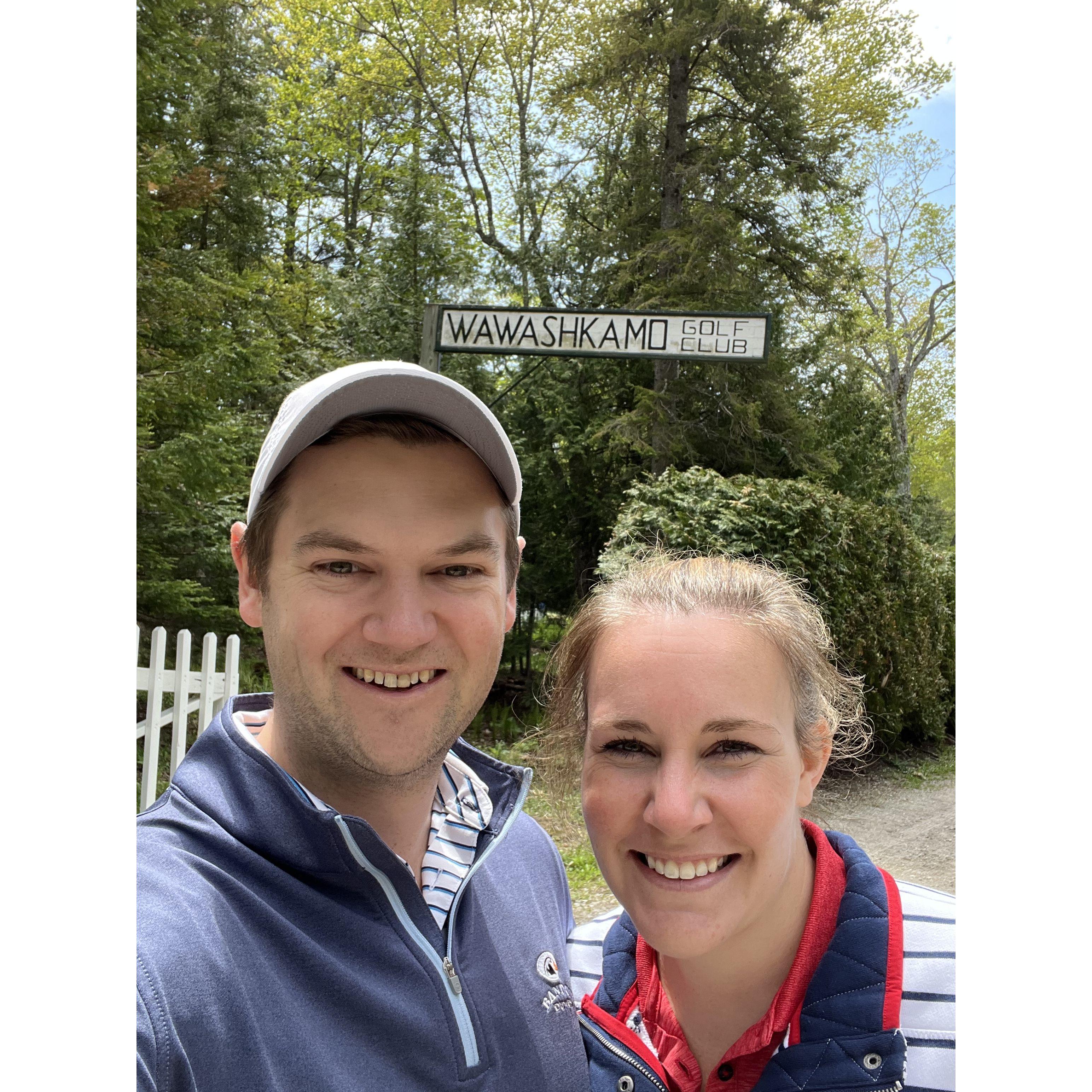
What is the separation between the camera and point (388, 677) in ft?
1.79

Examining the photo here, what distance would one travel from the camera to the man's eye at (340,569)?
0.54 m

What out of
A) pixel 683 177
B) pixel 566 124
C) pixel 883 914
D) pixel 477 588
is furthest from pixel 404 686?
pixel 566 124

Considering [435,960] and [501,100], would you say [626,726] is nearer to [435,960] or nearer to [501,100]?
[435,960]

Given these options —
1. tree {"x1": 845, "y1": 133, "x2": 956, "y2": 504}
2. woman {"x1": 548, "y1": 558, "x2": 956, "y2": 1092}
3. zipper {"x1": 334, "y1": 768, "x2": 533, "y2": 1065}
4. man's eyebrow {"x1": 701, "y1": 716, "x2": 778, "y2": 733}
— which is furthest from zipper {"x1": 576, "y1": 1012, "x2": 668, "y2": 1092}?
tree {"x1": 845, "y1": 133, "x2": 956, "y2": 504}

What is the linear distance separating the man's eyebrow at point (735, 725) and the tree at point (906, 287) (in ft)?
3.79

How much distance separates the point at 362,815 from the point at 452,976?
13cm

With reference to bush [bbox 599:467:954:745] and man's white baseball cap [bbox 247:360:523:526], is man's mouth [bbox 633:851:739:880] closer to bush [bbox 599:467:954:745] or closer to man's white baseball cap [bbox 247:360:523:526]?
man's white baseball cap [bbox 247:360:523:526]

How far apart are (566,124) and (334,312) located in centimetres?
79

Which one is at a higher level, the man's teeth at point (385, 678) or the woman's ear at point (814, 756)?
the man's teeth at point (385, 678)

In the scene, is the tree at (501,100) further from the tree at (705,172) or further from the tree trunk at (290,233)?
the tree trunk at (290,233)

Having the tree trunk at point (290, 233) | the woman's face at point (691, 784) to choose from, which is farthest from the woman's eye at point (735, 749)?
the tree trunk at point (290, 233)

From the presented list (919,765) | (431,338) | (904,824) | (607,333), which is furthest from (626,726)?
(919,765)
